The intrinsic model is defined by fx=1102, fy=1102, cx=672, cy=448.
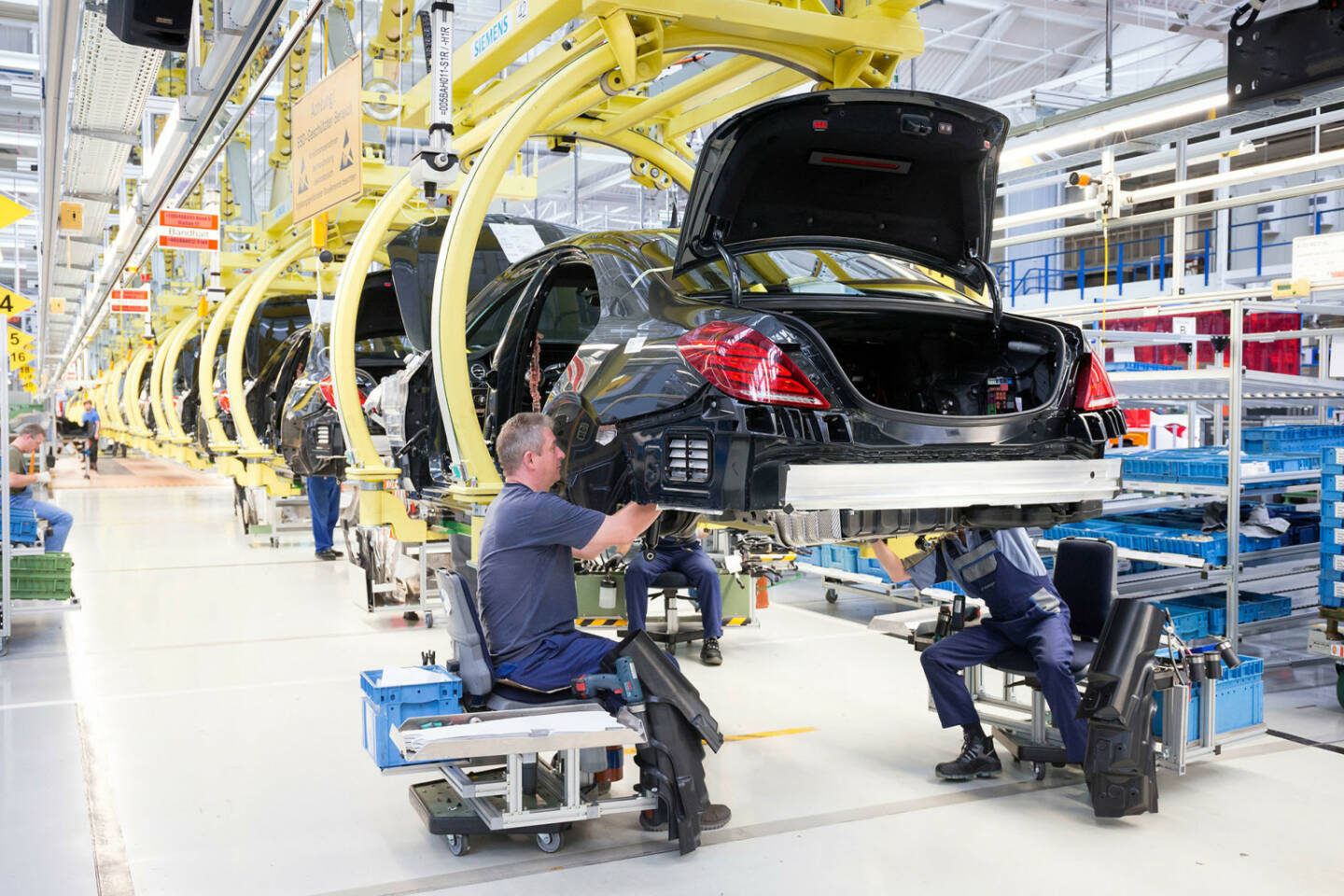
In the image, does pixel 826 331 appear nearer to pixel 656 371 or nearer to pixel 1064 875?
pixel 656 371

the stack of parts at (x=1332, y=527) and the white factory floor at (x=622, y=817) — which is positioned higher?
the stack of parts at (x=1332, y=527)

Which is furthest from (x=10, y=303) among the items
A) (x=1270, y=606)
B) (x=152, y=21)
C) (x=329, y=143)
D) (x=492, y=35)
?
(x=1270, y=606)

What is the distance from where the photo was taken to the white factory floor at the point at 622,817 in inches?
127

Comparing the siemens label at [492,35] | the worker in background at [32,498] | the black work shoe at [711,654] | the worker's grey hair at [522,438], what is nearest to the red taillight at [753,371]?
the worker's grey hair at [522,438]

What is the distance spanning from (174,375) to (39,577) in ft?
30.6

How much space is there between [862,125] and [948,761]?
7.94ft

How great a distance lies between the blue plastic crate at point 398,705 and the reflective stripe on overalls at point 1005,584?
1.91m

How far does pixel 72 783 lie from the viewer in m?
4.02

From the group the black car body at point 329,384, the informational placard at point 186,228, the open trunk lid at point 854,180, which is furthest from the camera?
the informational placard at point 186,228

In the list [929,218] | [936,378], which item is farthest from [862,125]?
[936,378]

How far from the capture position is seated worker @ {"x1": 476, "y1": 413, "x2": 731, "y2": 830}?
11.6 ft

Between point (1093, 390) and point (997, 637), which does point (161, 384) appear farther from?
point (1093, 390)

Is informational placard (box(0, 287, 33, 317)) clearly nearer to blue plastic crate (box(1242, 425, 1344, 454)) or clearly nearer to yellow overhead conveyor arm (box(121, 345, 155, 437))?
blue plastic crate (box(1242, 425, 1344, 454))

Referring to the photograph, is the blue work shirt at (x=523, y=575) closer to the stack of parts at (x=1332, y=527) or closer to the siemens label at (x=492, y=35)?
the siemens label at (x=492, y=35)
